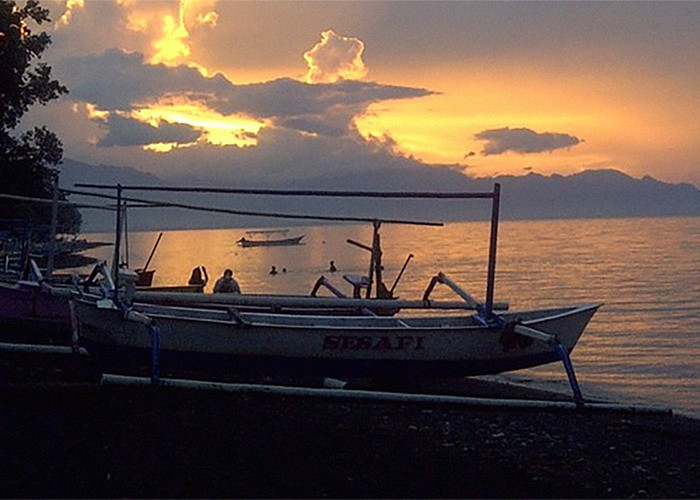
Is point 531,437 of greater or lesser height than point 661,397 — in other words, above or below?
above

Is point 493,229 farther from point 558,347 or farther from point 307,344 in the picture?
point 307,344

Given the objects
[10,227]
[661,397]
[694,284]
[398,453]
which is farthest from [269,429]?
[694,284]

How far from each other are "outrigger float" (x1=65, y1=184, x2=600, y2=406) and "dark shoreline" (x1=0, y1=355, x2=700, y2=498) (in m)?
0.88

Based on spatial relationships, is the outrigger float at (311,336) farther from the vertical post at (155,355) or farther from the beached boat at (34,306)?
the beached boat at (34,306)

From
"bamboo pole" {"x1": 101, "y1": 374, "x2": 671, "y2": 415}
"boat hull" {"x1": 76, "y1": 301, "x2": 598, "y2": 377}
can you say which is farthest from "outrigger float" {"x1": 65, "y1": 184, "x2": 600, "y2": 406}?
"bamboo pole" {"x1": 101, "y1": 374, "x2": 671, "y2": 415}

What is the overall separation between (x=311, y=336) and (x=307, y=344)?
13 centimetres

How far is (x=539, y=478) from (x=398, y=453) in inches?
49.1

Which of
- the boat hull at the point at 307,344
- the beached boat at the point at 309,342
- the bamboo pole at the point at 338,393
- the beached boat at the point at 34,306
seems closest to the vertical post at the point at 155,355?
the bamboo pole at the point at 338,393

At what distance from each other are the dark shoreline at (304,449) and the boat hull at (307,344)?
83cm

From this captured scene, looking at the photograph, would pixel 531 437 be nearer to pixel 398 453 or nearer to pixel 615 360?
pixel 398 453

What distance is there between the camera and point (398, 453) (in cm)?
823

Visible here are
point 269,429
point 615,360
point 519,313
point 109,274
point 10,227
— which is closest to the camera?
point 269,429

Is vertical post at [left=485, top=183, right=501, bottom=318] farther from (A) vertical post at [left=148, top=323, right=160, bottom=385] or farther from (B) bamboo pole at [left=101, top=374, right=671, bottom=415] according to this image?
(A) vertical post at [left=148, top=323, right=160, bottom=385]

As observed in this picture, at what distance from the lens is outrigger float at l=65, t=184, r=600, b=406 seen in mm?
11516
